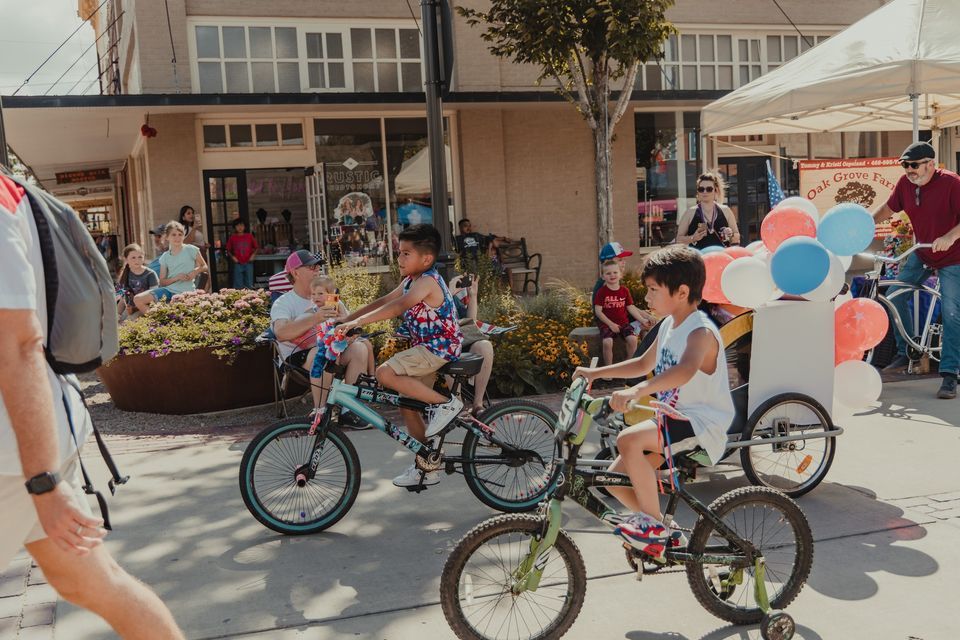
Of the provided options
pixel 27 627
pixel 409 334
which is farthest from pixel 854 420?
pixel 27 627

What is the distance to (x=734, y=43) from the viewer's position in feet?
60.4

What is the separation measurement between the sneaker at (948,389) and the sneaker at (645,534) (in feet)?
15.7

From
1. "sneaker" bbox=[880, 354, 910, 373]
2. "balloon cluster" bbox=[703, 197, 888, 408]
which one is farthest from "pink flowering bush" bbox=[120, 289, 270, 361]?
"sneaker" bbox=[880, 354, 910, 373]

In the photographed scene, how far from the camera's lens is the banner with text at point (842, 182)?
1048cm

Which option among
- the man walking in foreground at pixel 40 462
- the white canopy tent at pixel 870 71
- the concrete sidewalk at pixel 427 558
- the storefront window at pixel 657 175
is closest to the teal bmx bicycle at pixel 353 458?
the concrete sidewalk at pixel 427 558

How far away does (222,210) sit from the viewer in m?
15.9

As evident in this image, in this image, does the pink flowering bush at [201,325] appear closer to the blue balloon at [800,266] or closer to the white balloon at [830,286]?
the blue balloon at [800,266]

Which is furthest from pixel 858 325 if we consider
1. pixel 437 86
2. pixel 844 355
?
pixel 437 86

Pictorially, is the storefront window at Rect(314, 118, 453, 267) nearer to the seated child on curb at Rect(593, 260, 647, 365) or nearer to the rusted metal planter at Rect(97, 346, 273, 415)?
the rusted metal planter at Rect(97, 346, 273, 415)

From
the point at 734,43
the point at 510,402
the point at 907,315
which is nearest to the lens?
the point at 510,402

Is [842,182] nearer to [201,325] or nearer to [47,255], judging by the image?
[201,325]

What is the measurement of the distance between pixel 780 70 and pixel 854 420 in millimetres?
4953

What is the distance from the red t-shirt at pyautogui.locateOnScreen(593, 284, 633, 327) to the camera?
8125 mm

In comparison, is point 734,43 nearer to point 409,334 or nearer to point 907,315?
point 907,315
